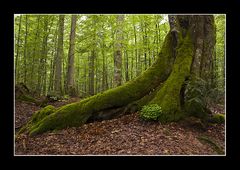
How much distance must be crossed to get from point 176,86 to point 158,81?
2.64 ft

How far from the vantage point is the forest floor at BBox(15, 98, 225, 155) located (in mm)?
5953

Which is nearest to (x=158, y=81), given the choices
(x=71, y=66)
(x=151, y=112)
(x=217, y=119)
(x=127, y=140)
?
(x=151, y=112)

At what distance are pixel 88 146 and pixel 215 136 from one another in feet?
11.2

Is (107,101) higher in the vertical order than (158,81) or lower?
lower

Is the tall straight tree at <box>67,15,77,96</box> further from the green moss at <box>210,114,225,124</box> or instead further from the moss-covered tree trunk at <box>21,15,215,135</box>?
the green moss at <box>210,114,225,124</box>

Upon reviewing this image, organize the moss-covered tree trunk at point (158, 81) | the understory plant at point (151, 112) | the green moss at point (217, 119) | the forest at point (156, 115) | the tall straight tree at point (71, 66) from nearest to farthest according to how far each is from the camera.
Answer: the forest at point (156, 115) < the understory plant at point (151, 112) < the green moss at point (217, 119) < the moss-covered tree trunk at point (158, 81) < the tall straight tree at point (71, 66)

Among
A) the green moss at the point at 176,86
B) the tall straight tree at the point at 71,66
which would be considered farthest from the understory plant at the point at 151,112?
the tall straight tree at the point at 71,66

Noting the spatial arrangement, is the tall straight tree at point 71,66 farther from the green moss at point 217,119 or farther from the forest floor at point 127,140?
the green moss at point 217,119

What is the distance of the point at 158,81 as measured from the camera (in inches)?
320

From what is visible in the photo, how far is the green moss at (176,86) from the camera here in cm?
712

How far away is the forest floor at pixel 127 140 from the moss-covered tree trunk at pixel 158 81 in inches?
14.1

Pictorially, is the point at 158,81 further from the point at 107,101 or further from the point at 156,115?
the point at 107,101

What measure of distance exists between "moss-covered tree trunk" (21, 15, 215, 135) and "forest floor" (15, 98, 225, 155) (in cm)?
36
